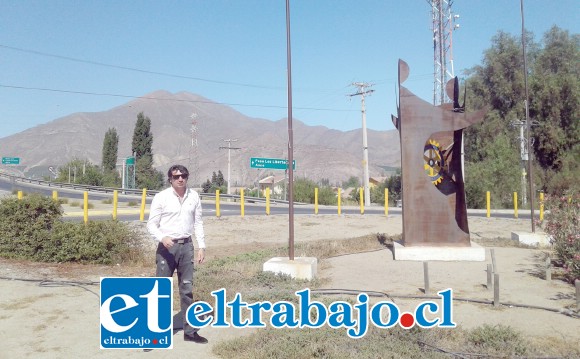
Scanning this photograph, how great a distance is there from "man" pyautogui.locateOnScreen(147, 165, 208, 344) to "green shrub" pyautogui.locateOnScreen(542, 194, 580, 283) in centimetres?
546

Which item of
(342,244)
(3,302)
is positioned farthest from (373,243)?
(3,302)

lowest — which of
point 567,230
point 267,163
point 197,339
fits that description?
point 197,339

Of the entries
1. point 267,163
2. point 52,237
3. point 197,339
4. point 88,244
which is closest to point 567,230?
point 197,339

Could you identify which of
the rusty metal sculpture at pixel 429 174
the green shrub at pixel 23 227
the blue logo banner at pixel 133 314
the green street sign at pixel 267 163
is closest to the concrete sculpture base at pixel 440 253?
the rusty metal sculpture at pixel 429 174

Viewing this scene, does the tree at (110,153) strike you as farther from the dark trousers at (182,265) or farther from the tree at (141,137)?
the dark trousers at (182,265)

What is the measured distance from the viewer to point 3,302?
658 centimetres

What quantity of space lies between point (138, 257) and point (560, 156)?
38.2 meters

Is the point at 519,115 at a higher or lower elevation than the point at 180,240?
higher

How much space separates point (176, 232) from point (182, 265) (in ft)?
1.21

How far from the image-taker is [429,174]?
34.0 ft

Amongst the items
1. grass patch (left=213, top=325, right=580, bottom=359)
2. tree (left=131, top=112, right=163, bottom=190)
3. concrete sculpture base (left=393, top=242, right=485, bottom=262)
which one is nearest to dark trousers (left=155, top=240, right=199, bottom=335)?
grass patch (left=213, top=325, right=580, bottom=359)

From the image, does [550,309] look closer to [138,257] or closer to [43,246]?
[138,257]

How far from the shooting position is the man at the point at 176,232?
507 cm

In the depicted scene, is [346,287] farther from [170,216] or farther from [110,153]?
[110,153]
